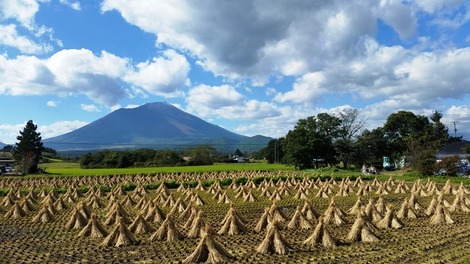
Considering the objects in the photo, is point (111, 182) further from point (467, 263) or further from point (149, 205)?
point (467, 263)

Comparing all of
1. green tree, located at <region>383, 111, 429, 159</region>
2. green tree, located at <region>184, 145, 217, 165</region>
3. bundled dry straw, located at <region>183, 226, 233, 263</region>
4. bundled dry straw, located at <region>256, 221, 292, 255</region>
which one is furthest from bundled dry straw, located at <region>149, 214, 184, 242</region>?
green tree, located at <region>184, 145, 217, 165</region>

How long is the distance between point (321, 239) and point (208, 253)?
392cm

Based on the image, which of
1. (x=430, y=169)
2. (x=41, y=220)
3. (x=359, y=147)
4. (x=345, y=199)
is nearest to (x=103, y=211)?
(x=41, y=220)

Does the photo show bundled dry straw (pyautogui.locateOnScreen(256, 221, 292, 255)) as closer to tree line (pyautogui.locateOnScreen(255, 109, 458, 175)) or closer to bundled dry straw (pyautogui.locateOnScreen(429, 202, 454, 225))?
bundled dry straw (pyautogui.locateOnScreen(429, 202, 454, 225))

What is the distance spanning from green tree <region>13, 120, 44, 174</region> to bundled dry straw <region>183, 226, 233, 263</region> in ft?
168

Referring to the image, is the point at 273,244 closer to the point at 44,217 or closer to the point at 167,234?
the point at 167,234

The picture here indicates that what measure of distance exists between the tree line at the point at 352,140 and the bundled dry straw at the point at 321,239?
4514 centimetres

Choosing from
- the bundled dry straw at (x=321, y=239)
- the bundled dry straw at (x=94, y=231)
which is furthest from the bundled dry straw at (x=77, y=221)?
the bundled dry straw at (x=321, y=239)

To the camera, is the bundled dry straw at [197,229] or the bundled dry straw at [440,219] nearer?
the bundled dry straw at [197,229]

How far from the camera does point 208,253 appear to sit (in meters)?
11.3

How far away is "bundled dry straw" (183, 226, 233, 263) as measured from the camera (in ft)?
36.4

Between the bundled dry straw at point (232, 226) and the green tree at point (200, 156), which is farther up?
the green tree at point (200, 156)

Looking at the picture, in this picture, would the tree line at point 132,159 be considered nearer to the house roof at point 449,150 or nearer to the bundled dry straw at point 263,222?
the house roof at point 449,150

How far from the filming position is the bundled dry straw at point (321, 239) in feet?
42.2
